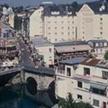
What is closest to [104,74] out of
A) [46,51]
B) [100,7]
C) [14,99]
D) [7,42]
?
[14,99]

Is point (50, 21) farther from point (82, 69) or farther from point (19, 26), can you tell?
point (82, 69)

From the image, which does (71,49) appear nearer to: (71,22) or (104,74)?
(71,22)

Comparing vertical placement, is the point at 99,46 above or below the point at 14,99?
above

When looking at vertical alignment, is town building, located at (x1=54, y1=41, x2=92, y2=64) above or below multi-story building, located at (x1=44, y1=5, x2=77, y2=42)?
below

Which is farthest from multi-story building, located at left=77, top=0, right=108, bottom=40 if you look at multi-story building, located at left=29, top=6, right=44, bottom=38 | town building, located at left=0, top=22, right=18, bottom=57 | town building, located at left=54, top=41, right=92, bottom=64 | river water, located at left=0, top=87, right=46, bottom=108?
river water, located at left=0, top=87, right=46, bottom=108

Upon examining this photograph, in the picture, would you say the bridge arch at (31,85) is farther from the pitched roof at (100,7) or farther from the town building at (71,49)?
the pitched roof at (100,7)

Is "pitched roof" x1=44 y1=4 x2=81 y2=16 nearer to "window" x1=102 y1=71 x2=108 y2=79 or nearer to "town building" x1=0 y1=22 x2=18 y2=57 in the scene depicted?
"town building" x1=0 y1=22 x2=18 y2=57

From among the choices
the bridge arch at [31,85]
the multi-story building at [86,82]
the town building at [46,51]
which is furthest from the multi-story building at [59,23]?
the multi-story building at [86,82]
